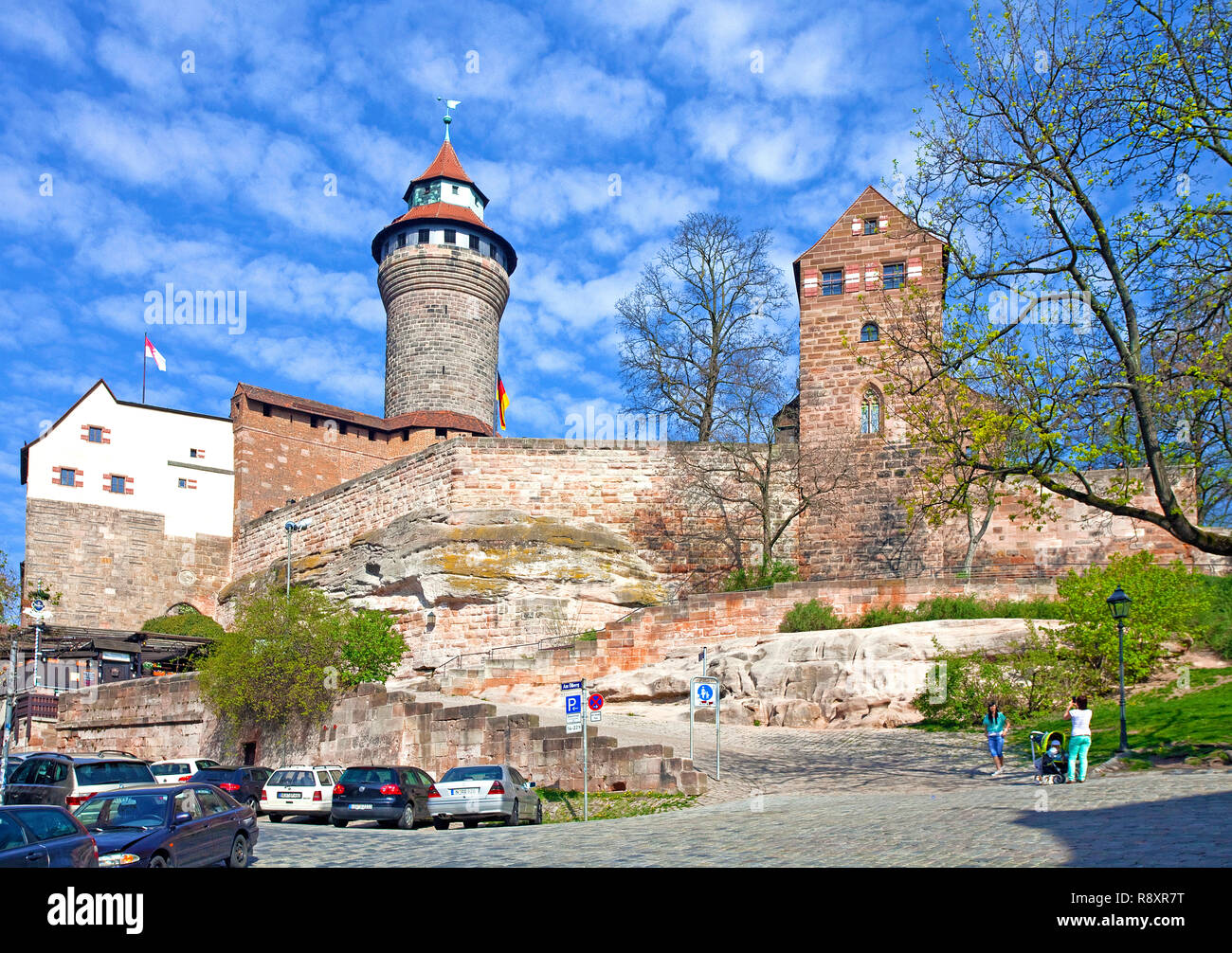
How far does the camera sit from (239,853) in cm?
1189

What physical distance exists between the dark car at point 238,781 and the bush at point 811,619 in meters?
13.0

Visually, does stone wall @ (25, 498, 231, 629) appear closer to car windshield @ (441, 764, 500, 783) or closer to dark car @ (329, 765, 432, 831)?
dark car @ (329, 765, 432, 831)

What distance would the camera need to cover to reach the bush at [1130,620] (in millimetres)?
22422

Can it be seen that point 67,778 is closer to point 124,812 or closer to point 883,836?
point 124,812

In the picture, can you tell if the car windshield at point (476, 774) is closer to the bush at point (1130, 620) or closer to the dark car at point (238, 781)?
the dark car at point (238, 781)

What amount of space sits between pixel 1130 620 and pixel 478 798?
13.4 metres

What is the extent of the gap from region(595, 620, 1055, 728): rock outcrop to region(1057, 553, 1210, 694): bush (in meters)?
1.80

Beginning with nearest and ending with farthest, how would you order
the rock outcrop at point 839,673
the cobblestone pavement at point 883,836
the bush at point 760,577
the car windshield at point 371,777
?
the cobblestone pavement at point 883,836 → the car windshield at point 371,777 → the rock outcrop at point 839,673 → the bush at point 760,577

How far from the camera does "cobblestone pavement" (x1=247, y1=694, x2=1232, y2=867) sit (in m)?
9.77

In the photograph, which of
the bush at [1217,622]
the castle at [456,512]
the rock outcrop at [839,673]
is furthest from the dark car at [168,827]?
the bush at [1217,622]
